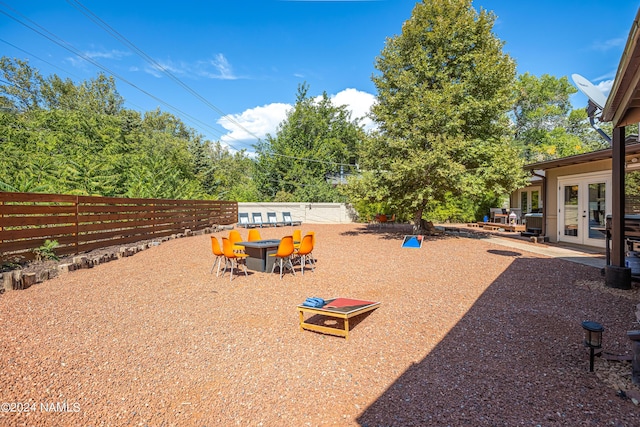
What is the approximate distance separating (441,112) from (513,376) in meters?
10.2

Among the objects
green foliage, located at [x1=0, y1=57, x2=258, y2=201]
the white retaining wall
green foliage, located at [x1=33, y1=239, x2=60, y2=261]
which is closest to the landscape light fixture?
green foliage, located at [x1=33, y1=239, x2=60, y2=261]

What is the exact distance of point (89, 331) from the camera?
3.83 meters

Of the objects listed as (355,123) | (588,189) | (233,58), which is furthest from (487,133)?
(355,123)

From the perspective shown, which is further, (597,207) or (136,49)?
(136,49)

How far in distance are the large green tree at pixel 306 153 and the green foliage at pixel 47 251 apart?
1817 cm

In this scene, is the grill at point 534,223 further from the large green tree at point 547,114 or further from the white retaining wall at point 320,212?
the large green tree at point 547,114

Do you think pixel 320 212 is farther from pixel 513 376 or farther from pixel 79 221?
pixel 513 376

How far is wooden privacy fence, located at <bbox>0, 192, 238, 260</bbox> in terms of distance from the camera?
6691mm

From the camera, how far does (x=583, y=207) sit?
10078 millimetres

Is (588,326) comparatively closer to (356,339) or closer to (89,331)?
(356,339)

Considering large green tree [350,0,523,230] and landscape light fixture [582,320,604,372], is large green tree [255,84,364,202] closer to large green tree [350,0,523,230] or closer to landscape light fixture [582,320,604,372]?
large green tree [350,0,523,230]

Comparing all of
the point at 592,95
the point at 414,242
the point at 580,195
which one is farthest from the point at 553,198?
the point at 592,95

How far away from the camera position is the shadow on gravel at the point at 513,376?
233 centimetres

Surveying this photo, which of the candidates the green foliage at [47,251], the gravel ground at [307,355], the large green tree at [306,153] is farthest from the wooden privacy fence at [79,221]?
the large green tree at [306,153]
